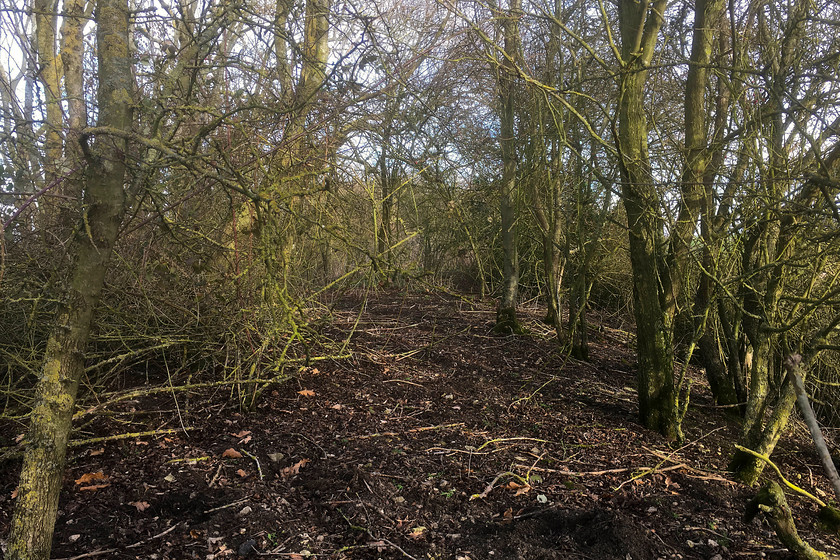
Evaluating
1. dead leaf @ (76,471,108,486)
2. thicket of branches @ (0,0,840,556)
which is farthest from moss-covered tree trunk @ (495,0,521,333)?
dead leaf @ (76,471,108,486)

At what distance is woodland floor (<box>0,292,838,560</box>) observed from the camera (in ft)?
8.46

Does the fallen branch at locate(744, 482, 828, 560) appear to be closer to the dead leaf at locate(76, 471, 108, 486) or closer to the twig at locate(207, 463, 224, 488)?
the twig at locate(207, 463, 224, 488)

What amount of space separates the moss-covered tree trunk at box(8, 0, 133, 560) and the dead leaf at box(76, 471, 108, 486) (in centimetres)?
122

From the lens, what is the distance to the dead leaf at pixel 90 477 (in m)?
2.92

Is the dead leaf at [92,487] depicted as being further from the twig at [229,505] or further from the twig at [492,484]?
the twig at [492,484]

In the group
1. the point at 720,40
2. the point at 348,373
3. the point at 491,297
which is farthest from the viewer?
the point at 491,297

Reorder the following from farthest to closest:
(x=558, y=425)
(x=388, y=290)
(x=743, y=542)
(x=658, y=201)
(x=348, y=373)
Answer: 1. (x=388, y=290)
2. (x=348, y=373)
3. (x=558, y=425)
4. (x=658, y=201)
5. (x=743, y=542)

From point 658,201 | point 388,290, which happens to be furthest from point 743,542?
point 388,290

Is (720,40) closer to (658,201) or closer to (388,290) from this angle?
(658,201)

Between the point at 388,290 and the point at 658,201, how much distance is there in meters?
6.61

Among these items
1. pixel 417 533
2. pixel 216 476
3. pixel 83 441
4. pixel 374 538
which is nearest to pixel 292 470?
pixel 216 476

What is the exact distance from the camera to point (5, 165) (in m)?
3.63

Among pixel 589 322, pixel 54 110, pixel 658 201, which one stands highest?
pixel 54 110

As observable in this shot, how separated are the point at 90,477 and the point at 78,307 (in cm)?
169
